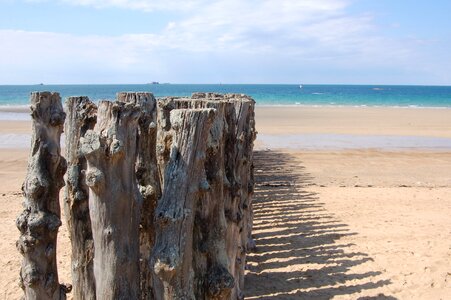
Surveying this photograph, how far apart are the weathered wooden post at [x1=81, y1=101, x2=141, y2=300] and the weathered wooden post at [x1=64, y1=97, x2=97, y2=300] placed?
0.63 metres

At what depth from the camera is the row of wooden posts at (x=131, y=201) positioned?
3.42 meters

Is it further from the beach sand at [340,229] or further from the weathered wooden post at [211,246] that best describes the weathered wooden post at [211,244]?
the beach sand at [340,229]

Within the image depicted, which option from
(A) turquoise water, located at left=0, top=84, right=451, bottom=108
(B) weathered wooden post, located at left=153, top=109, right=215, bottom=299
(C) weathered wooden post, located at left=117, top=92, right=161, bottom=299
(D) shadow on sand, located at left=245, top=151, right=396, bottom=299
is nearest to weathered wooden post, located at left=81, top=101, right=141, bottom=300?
(B) weathered wooden post, located at left=153, top=109, right=215, bottom=299

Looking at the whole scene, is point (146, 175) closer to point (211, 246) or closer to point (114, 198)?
point (114, 198)

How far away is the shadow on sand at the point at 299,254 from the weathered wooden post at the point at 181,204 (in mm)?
2532

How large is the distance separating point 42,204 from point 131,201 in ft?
3.27

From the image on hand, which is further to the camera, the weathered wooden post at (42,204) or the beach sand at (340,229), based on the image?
the beach sand at (340,229)

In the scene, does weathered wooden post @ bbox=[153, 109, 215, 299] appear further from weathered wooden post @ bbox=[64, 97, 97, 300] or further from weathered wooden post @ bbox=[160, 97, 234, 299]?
weathered wooden post @ bbox=[64, 97, 97, 300]

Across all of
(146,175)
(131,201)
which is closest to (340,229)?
(146,175)

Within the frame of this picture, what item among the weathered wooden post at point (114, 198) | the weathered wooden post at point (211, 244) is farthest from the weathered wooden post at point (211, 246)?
the weathered wooden post at point (114, 198)

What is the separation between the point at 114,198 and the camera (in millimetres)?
3568

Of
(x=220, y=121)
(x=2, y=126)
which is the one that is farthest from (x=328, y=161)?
(x=2, y=126)

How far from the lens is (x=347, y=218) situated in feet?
29.7

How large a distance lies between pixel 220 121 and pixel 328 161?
12531 millimetres
